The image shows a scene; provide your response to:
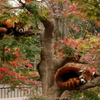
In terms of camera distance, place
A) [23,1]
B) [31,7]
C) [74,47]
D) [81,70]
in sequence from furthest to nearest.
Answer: [74,47] → [81,70] → [23,1] → [31,7]

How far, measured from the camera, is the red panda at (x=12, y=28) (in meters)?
4.21

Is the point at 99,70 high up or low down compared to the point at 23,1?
down

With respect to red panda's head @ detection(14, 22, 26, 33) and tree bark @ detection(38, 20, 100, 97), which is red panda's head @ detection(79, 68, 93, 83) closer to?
tree bark @ detection(38, 20, 100, 97)

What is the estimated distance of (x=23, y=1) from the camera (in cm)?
411

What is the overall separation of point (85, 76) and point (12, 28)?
2069mm

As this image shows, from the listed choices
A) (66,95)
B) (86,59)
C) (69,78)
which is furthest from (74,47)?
(66,95)

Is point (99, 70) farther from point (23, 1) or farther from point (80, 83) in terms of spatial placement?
point (23, 1)

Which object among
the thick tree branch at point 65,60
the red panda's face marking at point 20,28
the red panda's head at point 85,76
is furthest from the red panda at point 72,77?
the red panda's face marking at point 20,28

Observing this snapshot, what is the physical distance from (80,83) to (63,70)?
514 mm

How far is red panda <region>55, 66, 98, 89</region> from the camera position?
427 cm

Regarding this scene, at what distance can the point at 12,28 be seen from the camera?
4.36 m

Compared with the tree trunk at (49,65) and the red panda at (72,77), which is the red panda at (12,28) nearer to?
the tree trunk at (49,65)

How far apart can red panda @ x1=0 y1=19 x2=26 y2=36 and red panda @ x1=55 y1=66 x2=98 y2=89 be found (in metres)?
1.40

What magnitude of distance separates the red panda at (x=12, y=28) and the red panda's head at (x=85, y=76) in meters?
1.73
